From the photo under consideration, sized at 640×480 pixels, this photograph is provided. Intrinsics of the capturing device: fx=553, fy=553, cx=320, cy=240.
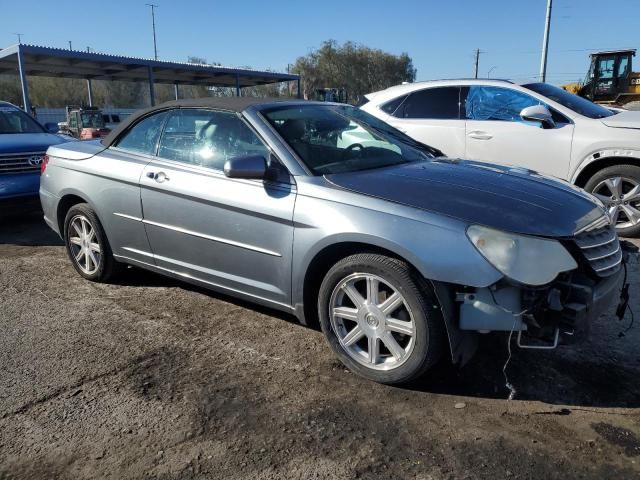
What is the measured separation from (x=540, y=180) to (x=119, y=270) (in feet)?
→ 11.5

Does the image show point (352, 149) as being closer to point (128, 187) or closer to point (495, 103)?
point (128, 187)

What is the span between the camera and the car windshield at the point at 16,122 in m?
8.05

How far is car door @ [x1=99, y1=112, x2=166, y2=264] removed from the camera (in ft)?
14.0

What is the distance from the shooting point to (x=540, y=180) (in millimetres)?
3629

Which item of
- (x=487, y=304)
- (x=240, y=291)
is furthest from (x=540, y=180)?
(x=240, y=291)

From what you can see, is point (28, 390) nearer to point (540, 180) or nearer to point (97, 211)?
point (97, 211)

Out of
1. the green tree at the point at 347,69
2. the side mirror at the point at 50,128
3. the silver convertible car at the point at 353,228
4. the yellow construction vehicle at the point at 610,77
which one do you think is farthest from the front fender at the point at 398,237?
the green tree at the point at 347,69

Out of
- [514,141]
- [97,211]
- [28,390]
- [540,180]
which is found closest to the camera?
[28,390]

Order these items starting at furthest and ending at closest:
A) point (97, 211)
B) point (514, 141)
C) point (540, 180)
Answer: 1. point (514, 141)
2. point (97, 211)
3. point (540, 180)

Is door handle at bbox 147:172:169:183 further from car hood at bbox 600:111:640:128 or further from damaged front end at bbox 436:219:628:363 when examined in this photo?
car hood at bbox 600:111:640:128

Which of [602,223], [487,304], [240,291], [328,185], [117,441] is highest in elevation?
[328,185]

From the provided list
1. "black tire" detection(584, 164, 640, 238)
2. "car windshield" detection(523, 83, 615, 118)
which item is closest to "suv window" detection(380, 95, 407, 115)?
"car windshield" detection(523, 83, 615, 118)

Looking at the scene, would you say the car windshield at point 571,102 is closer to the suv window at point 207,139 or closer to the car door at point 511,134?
the car door at point 511,134

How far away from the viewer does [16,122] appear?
323 inches
